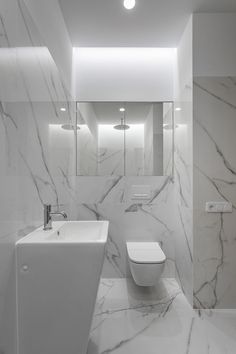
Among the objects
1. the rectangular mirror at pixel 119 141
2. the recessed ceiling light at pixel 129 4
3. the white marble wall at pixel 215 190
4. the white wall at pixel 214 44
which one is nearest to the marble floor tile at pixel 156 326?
the white marble wall at pixel 215 190

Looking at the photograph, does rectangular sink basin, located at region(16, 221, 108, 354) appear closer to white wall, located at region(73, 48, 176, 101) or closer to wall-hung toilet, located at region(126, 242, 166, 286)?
wall-hung toilet, located at region(126, 242, 166, 286)

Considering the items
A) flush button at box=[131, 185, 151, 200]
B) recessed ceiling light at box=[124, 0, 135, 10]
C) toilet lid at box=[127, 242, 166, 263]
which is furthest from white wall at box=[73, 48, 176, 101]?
toilet lid at box=[127, 242, 166, 263]

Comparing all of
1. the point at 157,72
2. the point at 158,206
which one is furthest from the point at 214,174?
the point at 157,72

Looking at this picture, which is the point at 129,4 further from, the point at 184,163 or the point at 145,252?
the point at 145,252

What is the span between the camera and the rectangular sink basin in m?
1.22

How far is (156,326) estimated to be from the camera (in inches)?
70.4

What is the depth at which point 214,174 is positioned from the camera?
6.66ft

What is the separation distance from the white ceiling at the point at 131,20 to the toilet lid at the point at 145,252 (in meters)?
2.12

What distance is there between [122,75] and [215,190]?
5.30ft

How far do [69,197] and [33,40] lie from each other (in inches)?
53.6

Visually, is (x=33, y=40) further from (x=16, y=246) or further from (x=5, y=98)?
(x=16, y=246)

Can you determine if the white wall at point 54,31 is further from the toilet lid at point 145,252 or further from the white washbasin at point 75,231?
the toilet lid at point 145,252

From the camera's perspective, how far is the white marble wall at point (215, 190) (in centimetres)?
202

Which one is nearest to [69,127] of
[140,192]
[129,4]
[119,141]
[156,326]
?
[119,141]
